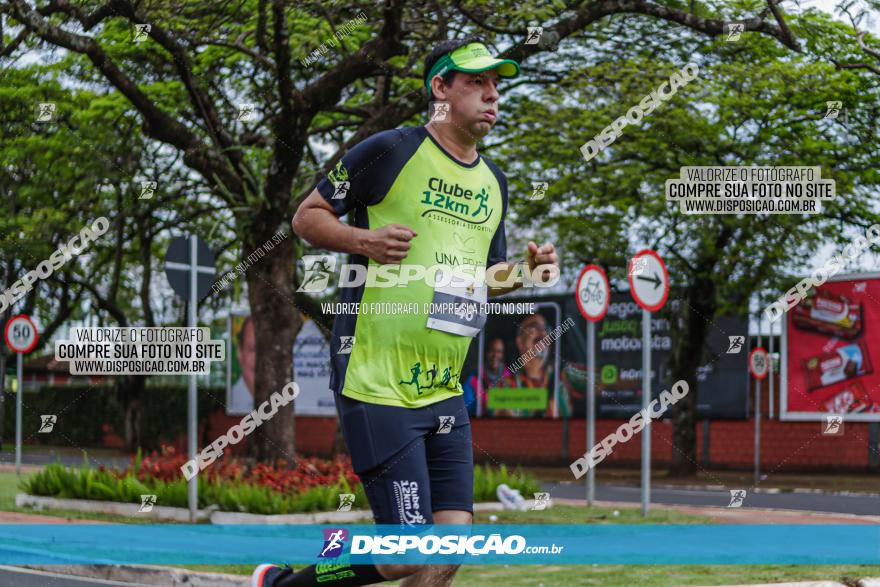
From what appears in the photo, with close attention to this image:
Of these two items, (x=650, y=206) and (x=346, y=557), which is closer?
(x=346, y=557)

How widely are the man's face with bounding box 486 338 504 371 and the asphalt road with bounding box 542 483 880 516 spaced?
9.19 m

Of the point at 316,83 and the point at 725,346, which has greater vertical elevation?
the point at 316,83

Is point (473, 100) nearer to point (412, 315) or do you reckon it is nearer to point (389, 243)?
point (389, 243)

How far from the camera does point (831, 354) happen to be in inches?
902

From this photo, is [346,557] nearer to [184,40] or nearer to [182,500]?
[182,500]

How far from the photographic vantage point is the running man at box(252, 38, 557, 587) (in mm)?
3918

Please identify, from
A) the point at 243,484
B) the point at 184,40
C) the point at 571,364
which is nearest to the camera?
the point at 243,484

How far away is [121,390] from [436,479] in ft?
98.1

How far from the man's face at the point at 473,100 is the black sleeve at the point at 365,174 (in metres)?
0.22

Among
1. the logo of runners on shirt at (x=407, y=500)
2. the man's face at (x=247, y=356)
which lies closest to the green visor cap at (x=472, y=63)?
the logo of runners on shirt at (x=407, y=500)

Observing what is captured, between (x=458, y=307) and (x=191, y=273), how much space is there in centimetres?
744

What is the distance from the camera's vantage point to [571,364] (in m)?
28.5

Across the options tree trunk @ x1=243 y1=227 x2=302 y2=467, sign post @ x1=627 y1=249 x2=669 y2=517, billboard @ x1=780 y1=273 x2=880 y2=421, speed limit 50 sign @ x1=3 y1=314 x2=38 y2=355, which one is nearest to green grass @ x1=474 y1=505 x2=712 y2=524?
sign post @ x1=627 y1=249 x2=669 y2=517

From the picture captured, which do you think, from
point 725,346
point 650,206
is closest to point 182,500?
point 650,206
